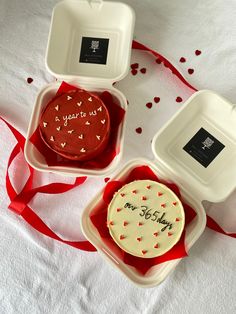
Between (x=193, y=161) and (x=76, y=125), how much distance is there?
237mm

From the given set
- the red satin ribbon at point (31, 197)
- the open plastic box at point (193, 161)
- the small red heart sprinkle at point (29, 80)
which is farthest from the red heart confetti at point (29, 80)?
the open plastic box at point (193, 161)

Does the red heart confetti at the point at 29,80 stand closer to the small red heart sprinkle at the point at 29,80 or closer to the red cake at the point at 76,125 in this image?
the small red heart sprinkle at the point at 29,80

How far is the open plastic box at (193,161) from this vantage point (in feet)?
2.55

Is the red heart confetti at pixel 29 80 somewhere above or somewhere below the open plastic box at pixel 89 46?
below

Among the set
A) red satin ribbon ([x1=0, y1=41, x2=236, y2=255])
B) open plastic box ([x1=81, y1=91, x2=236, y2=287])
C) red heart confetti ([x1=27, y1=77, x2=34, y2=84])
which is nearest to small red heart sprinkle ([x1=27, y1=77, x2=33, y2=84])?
red heart confetti ([x1=27, y1=77, x2=34, y2=84])

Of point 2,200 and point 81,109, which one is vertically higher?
point 81,109

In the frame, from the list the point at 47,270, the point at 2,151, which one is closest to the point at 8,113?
the point at 2,151

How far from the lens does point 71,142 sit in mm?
813

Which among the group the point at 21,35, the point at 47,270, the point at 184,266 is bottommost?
the point at 47,270

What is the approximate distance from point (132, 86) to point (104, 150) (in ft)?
0.55

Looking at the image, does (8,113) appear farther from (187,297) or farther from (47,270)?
(187,297)

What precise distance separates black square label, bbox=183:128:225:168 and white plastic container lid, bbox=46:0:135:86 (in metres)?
0.20

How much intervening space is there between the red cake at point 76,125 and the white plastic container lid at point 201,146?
0.11 meters

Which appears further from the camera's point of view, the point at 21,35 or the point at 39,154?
the point at 21,35
